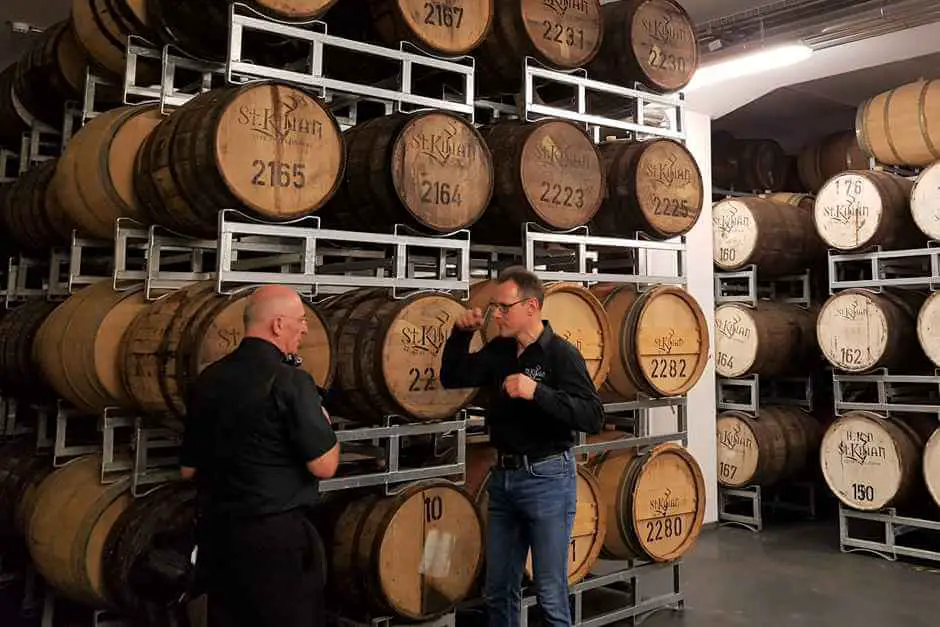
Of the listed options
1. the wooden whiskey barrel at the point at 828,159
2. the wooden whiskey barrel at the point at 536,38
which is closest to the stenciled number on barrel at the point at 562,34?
the wooden whiskey barrel at the point at 536,38

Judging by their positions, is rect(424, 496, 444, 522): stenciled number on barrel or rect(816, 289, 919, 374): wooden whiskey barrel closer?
rect(424, 496, 444, 522): stenciled number on barrel

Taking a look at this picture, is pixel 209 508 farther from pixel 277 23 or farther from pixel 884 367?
pixel 884 367

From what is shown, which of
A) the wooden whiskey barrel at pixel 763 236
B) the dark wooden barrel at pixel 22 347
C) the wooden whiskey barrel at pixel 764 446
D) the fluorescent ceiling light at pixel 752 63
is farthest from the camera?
the wooden whiskey barrel at pixel 763 236

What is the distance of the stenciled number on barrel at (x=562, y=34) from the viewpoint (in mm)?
4332

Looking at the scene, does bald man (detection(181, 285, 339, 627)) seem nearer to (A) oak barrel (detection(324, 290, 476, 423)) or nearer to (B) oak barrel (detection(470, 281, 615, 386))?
(A) oak barrel (detection(324, 290, 476, 423))

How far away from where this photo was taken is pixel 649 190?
4609mm

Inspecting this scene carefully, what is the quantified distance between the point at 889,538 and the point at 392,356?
450 cm

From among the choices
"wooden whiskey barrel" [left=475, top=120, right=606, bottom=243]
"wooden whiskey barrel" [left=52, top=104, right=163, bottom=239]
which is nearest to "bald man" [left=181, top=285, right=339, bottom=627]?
"wooden whiskey barrel" [left=52, top=104, right=163, bottom=239]

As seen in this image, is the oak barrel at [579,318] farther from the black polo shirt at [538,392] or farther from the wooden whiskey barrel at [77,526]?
the wooden whiskey barrel at [77,526]

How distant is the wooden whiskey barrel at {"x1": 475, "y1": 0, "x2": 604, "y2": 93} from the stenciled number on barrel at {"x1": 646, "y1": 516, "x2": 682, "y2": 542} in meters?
2.57

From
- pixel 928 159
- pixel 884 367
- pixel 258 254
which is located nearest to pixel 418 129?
pixel 258 254

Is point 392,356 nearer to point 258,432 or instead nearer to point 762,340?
point 258,432

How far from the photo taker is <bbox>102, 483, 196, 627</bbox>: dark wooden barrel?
3.40 metres

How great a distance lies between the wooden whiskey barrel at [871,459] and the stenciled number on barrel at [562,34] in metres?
3.64
